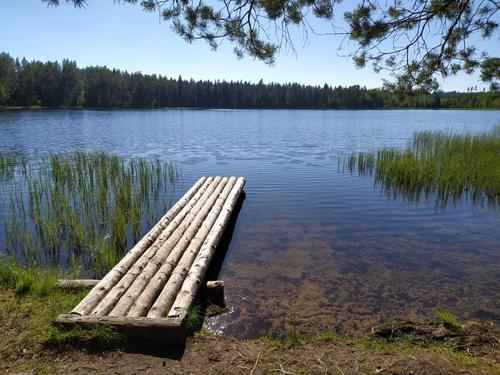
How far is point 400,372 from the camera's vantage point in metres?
3.68

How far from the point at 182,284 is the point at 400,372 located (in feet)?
9.65

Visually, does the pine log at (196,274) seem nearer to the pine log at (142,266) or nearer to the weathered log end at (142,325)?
the weathered log end at (142,325)

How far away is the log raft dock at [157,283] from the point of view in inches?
162

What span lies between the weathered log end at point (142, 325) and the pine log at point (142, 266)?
0.21 metres

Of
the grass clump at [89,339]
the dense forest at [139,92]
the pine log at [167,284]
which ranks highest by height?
the dense forest at [139,92]

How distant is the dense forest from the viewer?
8363cm

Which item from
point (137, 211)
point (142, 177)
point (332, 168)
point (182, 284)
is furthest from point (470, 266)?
point (332, 168)

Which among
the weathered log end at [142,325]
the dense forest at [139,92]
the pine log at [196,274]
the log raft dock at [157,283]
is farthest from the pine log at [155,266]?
the dense forest at [139,92]

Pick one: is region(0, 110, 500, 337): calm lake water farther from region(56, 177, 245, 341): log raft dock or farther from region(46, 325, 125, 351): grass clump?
region(46, 325, 125, 351): grass clump

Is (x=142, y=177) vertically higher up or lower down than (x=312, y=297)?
higher up

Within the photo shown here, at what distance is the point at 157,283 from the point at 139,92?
116 m

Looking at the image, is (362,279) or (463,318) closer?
(463,318)

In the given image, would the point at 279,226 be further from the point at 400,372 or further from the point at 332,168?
the point at 332,168

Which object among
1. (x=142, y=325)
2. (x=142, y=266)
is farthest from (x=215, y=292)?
(x=142, y=325)
